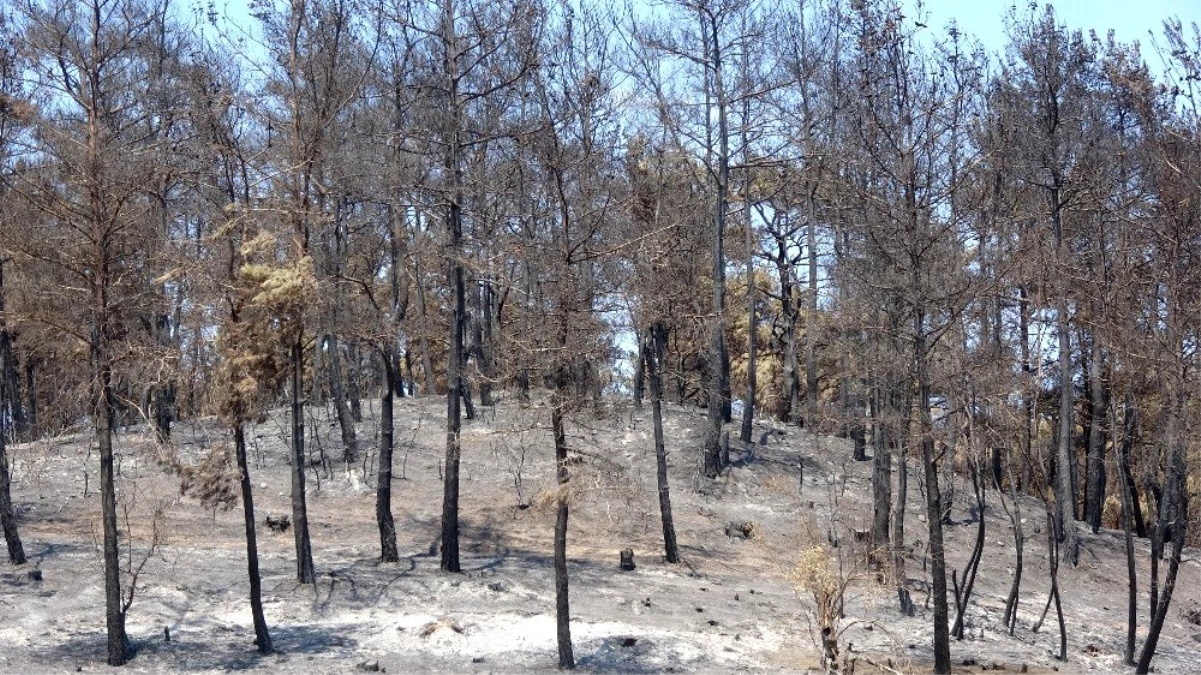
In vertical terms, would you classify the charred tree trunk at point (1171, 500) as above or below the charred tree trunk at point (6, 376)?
below

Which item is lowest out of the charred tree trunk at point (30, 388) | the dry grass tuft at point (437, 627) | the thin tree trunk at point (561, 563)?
the dry grass tuft at point (437, 627)

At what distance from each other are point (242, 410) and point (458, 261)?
5.78m

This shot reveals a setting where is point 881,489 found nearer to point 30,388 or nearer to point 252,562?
point 252,562

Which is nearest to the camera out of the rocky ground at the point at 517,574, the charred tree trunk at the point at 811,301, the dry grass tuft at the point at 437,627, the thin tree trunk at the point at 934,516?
the thin tree trunk at the point at 934,516

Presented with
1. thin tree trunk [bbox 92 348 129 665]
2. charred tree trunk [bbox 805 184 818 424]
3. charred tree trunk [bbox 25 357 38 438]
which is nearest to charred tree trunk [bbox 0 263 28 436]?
charred tree trunk [bbox 25 357 38 438]

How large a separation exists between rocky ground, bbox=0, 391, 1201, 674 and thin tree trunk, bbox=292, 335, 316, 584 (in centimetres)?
37

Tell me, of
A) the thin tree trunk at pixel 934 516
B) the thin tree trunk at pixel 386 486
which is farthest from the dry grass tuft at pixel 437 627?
the thin tree trunk at pixel 934 516

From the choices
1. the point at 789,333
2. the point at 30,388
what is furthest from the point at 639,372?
the point at 30,388

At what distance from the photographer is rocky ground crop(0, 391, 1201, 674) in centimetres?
1611

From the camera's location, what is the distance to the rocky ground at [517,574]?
16.1m

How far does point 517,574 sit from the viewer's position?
20906 millimetres

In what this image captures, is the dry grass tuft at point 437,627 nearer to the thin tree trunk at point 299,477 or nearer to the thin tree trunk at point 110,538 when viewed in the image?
the thin tree trunk at point 299,477

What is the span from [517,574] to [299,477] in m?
4.79

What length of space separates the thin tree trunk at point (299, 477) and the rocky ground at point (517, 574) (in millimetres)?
366
